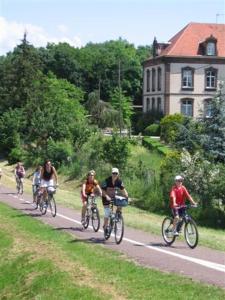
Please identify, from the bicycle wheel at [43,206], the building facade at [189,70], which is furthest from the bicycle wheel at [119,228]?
the building facade at [189,70]

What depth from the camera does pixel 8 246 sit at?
18391mm

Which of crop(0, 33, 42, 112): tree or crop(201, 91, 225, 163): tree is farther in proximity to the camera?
crop(0, 33, 42, 112): tree

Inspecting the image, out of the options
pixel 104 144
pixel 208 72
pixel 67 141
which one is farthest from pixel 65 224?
pixel 208 72

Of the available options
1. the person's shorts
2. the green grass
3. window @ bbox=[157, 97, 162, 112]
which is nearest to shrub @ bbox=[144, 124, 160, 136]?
window @ bbox=[157, 97, 162, 112]

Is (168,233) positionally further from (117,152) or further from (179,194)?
(117,152)

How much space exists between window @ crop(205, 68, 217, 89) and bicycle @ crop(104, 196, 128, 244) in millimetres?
67041

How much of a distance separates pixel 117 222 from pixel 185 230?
1781 millimetres

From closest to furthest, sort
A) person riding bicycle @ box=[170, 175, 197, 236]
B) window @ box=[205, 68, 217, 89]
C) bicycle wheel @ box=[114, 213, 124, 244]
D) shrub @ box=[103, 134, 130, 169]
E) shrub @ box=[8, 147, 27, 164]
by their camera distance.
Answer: person riding bicycle @ box=[170, 175, 197, 236], bicycle wheel @ box=[114, 213, 124, 244], shrub @ box=[103, 134, 130, 169], shrub @ box=[8, 147, 27, 164], window @ box=[205, 68, 217, 89]

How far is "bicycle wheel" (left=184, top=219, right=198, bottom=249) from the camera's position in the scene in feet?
54.4

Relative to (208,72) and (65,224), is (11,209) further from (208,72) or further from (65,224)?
(208,72)

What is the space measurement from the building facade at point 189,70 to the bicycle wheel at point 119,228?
6465cm

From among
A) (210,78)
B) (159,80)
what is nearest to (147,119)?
(159,80)

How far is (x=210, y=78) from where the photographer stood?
83438 millimetres

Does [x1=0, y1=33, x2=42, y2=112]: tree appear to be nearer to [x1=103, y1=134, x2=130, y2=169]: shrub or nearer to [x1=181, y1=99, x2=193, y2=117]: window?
[x1=181, y1=99, x2=193, y2=117]: window
